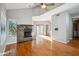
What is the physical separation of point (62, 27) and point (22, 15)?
5.17ft

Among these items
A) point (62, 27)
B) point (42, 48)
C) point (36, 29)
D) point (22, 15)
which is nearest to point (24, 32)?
point (36, 29)

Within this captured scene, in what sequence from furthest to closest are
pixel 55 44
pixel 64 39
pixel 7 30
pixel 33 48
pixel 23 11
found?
pixel 64 39, pixel 55 44, pixel 33 48, pixel 23 11, pixel 7 30

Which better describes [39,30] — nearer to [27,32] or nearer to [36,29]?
[36,29]

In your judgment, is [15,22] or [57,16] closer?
[15,22]

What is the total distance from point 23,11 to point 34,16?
0.36 metres

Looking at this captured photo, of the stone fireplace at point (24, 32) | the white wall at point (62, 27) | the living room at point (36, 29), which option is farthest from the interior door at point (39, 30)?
the white wall at point (62, 27)

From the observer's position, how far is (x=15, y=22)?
308 centimetres

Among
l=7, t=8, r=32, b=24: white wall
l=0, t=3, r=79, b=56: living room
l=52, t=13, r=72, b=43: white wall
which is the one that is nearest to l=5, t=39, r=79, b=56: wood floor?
l=0, t=3, r=79, b=56: living room

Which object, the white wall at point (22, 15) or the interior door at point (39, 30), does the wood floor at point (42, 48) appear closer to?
the interior door at point (39, 30)

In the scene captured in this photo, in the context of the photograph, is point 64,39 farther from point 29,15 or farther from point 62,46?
point 29,15

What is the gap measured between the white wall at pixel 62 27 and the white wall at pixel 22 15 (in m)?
0.85

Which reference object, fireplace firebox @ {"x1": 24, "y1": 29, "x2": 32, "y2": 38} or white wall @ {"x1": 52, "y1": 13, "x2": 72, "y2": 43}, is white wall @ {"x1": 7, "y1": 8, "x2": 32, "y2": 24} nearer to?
fireplace firebox @ {"x1": 24, "y1": 29, "x2": 32, "y2": 38}

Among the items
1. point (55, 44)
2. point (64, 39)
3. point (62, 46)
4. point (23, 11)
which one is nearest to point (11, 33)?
point (23, 11)

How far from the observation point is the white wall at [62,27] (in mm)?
3682
